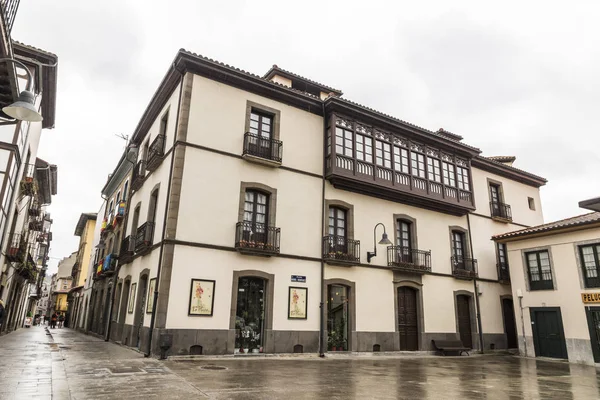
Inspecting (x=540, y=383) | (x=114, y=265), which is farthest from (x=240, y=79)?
(x=540, y=383)

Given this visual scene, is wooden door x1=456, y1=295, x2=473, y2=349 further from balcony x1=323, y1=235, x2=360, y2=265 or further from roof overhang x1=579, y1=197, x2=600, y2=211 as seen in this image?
roof overhang x1=579, y1=197, x2=600, y2=211

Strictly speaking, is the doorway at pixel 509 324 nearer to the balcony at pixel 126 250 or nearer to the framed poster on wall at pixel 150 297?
the framed poster on wall at pixel 150 297

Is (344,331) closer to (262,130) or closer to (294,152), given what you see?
(294,152)

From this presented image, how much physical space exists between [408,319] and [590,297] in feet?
25.1

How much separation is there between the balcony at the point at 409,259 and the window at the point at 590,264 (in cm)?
649

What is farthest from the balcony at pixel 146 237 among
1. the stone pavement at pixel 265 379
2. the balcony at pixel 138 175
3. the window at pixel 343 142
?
the window at pixel 343 142

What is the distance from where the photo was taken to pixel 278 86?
16.9m

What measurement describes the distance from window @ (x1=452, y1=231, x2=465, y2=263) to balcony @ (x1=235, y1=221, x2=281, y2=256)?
34.9 feet

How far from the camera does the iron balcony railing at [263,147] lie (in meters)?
15.8

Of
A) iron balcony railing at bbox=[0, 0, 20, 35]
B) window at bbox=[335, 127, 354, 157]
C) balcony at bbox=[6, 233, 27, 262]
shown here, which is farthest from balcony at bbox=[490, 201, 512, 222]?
balcony at bbox=[6, 233, 27, 262]

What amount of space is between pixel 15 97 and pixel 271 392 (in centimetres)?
→ 725

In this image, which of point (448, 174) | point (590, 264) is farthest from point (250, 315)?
point (590, 264)

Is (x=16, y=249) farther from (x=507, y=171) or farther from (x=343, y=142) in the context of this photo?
(x=507, y=171)

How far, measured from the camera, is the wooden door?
19859 mm
